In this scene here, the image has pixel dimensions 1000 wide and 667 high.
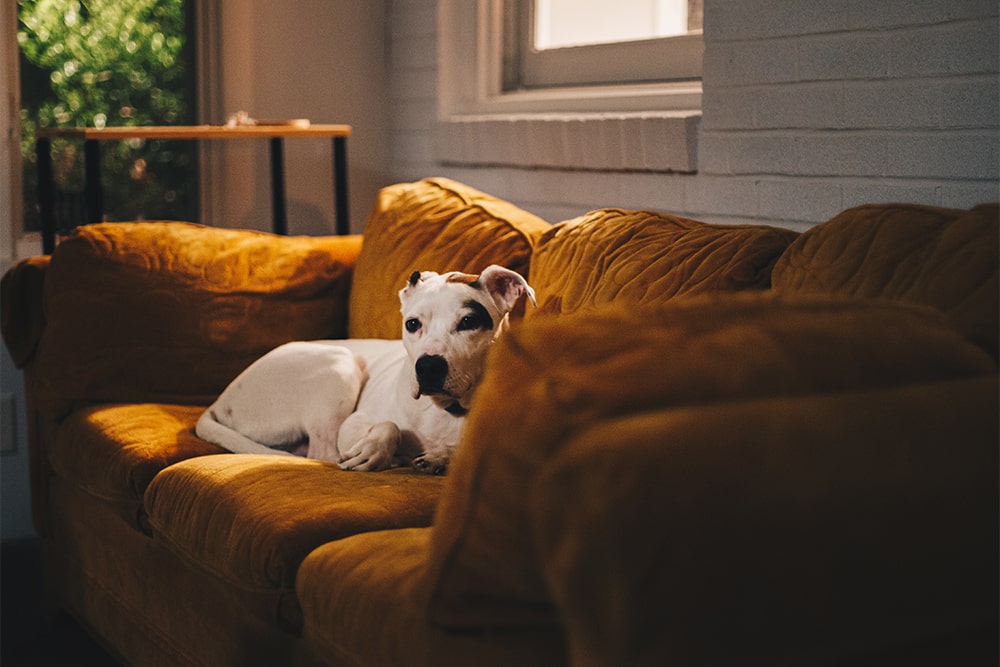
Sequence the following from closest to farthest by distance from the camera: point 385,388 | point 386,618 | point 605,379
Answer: point 605,379, point 386,618, point 385,388

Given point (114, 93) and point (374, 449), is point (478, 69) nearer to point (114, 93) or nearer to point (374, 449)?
point (114, 93)

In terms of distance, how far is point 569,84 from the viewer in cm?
358

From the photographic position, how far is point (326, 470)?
6.85ft

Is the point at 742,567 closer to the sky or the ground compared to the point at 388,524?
closer to the sky

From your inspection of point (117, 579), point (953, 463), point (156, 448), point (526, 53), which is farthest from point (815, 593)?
point (526, 53)

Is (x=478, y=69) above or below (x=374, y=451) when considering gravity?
above

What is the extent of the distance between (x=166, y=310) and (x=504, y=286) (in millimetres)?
1037

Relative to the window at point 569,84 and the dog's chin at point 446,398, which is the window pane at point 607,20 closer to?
the window at point 569,84

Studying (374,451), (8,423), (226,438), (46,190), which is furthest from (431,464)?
(8,423)

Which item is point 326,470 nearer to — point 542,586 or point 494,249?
point 494,249

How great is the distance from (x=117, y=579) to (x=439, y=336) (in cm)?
93

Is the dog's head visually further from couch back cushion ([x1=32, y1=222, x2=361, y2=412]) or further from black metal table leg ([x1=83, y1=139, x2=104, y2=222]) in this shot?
black metal table leg ([x1=83, y1=139, x2=104, y2=222])

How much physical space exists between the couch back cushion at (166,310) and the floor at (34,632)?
22.4 inches

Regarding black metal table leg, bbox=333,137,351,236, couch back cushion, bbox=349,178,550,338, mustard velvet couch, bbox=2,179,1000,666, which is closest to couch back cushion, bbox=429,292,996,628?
mustard velvet couch, bbox=2,179,1000,666
